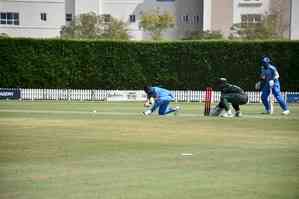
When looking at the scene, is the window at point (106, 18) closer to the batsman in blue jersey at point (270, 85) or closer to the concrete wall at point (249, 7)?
the concrete wall at point (249, 7)

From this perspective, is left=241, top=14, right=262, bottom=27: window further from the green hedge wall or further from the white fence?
the white fence

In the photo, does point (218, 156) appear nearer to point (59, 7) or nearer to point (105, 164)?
point (105, 164)

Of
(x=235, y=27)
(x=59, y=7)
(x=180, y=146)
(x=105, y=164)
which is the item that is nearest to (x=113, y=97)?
(x=180, y=146)

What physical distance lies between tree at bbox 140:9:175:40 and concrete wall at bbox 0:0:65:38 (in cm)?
919

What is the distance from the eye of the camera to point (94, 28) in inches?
2926

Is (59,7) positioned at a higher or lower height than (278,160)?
higher

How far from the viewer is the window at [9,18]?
8256 cm

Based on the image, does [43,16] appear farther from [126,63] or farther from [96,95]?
[96,95]

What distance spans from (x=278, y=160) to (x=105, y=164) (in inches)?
101

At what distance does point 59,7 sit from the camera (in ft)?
269

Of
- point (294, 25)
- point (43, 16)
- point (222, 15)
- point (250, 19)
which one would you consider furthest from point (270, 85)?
point (222, 15)

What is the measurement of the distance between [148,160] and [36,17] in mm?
71265

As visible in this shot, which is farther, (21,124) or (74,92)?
(74,92)

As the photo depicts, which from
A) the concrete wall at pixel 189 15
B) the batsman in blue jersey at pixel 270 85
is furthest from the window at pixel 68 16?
the batsman in blue jersey at pixel 270 85
